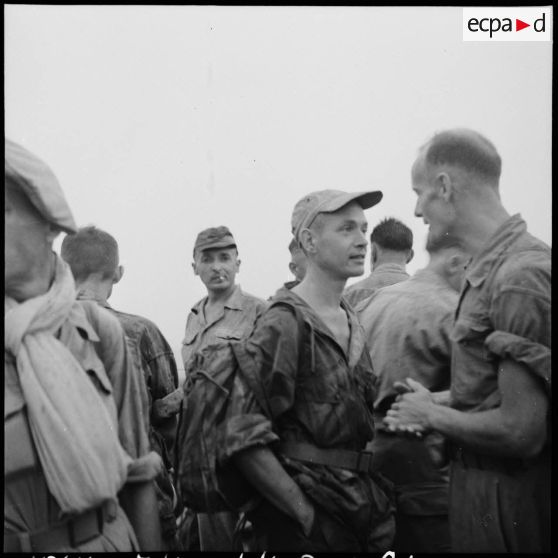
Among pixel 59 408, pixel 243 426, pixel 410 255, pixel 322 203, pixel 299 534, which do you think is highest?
pixel 322 203

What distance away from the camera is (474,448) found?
3.92m

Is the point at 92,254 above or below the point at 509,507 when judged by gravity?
above

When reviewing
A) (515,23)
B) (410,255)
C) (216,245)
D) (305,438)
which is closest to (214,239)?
(216,245)

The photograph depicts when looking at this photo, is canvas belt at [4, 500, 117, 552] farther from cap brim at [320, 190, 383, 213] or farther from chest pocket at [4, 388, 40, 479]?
cap brim at [320, 190, 383, 213]

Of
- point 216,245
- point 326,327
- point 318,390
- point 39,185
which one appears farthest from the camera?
point 216,245

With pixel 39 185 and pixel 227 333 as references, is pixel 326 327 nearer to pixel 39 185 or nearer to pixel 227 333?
pixel 227 333

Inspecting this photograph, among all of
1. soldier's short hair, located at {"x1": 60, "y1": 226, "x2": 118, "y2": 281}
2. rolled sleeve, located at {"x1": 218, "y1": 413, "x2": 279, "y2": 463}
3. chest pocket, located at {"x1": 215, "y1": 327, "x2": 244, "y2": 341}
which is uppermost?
soldier's short hair, located at {"x1": 60, "y1": 226, "x2": 118, "y2": 281}

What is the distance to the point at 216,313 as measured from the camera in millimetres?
4621

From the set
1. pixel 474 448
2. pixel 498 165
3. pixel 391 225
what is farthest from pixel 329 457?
pixel 498 165

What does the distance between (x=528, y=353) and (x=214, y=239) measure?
61.8 inches

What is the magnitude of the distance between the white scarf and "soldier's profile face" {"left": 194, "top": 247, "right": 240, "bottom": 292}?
0.98m

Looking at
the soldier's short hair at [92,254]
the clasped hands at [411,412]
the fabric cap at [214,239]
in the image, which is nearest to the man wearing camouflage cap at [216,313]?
the fabric cap at [214,239]

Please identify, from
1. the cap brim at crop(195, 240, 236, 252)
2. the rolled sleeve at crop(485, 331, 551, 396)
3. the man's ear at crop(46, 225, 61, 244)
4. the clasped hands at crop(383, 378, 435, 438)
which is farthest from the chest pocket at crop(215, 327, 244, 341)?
the rolled sleeve at crop(485, 331, 551, 396)

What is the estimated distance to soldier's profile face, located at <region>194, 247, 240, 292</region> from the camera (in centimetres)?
441
